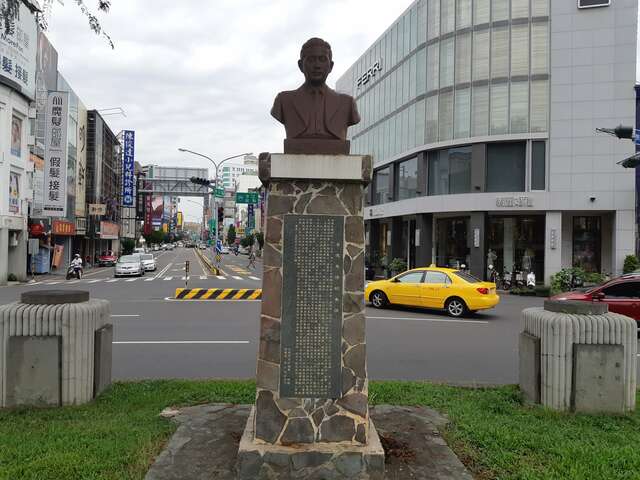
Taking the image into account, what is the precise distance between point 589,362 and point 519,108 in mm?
23297

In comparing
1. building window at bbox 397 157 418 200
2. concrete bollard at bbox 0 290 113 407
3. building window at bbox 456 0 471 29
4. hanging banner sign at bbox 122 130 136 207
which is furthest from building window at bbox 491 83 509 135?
hanging banner sign at bbox 122 130 136 207

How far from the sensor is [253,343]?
998 cm

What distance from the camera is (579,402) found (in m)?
5.49

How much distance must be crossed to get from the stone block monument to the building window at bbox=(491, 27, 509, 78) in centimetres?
2498

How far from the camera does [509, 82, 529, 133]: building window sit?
25706 mm

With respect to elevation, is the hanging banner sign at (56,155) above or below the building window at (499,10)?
below

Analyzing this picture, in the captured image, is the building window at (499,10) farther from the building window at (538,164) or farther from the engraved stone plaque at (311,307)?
the engraved stone plaque at (311,307)

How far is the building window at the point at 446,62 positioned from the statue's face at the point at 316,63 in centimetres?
2532

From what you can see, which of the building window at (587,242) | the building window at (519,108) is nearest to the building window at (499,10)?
the building window at (519,108)

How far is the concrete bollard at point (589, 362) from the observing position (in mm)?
5449

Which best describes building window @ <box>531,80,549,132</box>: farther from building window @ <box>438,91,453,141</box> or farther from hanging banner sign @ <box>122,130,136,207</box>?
hanging banner sign @ <box>122,130,136,207</box>

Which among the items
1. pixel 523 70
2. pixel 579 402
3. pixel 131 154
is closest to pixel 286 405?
pixel 579 402

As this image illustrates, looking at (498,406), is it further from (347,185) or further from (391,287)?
(391,287)

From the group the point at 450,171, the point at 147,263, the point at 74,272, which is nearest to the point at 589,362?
the point at 450,171
